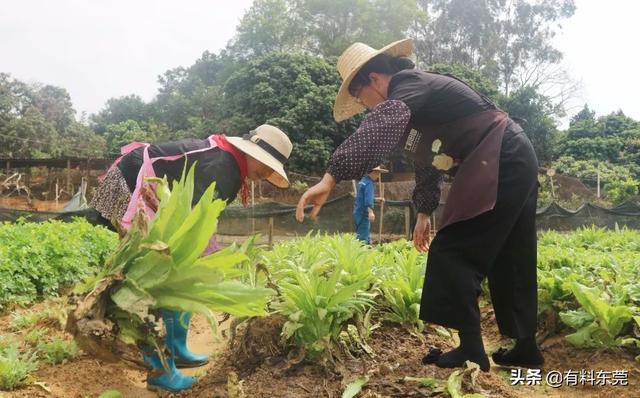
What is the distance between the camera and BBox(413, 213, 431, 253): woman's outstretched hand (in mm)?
2959

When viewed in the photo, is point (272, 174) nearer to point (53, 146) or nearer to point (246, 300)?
point (246, 300)

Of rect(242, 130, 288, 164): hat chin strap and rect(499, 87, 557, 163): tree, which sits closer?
rect(242, 130, 288, 164): hat chin strap

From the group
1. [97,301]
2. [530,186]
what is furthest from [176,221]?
[530,186]

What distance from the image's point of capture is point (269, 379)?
Answer: 225cm

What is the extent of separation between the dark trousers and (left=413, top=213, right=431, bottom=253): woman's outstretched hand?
57 cm

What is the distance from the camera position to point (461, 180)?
2.25 metres

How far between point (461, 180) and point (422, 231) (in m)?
0.81

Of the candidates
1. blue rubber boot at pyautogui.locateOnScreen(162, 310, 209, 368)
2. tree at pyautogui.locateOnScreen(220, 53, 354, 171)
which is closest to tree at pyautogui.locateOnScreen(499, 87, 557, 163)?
tree at pyautogui.locateOnScreen(220, 53, 354, 171)

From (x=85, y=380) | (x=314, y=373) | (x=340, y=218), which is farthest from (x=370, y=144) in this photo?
(x=340, y=218)

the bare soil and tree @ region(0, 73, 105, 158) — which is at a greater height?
tree @ region(0, 73, 105, 158)

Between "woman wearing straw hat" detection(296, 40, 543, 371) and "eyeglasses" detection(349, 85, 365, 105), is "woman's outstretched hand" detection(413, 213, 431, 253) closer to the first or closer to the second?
"woman wearing straw hat" detection(296, 40, 543, 371)

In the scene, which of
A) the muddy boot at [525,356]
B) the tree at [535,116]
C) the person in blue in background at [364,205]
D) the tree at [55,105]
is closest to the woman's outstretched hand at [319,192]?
the muddy boot at [525,356]

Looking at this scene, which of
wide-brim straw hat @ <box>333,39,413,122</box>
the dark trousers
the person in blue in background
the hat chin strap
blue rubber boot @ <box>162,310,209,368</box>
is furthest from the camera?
the person in blue in background

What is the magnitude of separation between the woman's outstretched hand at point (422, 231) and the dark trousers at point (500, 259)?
0.57m
